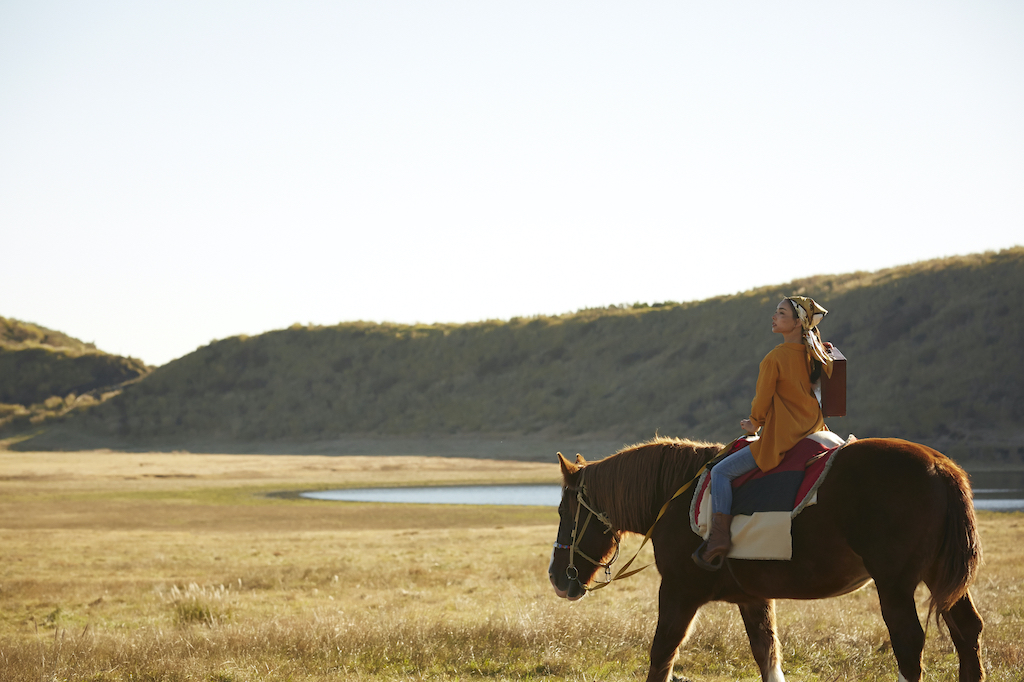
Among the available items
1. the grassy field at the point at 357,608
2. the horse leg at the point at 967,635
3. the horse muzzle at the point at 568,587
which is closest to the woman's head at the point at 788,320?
the horse leg at the point at 967,635

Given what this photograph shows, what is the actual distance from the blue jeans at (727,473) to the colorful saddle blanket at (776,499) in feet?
0.20

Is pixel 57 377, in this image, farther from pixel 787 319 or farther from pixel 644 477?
pixel 787 319

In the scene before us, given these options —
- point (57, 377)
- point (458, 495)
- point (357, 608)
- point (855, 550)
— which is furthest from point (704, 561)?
point (57, 377)

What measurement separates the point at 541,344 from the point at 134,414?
42503mm

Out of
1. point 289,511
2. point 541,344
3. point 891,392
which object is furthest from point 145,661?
point 541,344

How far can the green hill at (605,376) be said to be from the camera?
5431 centimetres

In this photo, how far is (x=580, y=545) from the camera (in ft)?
21.6

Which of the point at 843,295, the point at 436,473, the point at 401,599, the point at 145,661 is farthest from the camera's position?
the point at 843,295

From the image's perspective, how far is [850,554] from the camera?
5.03 meters

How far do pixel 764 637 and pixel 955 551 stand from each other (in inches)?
67.4

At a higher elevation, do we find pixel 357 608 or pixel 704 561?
pixel 704 561

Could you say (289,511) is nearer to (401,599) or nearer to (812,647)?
(401,599)

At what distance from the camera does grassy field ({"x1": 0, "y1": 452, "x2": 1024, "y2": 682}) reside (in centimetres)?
748

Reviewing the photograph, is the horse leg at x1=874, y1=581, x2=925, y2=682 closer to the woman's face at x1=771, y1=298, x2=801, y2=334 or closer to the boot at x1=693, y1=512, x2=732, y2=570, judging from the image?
the boot at x1=693, y1=512, x2=732, y2=570
